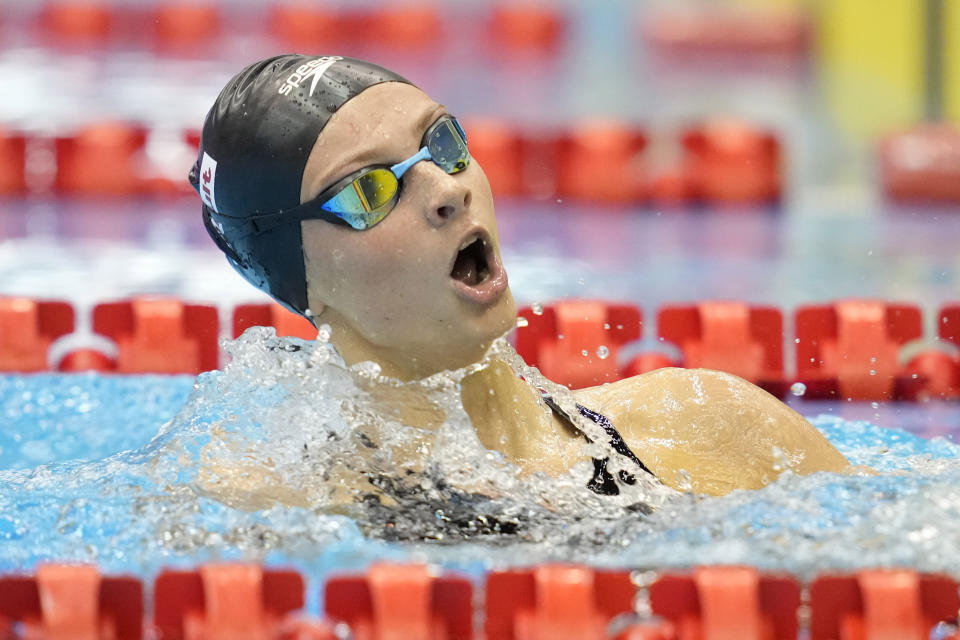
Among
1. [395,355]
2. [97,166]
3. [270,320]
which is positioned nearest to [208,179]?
[395,355]

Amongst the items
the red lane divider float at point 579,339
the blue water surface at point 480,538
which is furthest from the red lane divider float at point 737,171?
the blue water surface at point 480,538

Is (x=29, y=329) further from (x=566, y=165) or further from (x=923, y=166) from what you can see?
(x=923, y=166)

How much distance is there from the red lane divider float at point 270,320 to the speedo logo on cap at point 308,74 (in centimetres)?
133

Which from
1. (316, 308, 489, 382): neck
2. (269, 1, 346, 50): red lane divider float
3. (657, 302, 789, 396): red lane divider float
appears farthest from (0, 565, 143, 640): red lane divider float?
(269, 1, 346, 50): red lane divider float

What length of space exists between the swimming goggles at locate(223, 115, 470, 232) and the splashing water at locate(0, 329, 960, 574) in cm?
20

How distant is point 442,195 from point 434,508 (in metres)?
0.43

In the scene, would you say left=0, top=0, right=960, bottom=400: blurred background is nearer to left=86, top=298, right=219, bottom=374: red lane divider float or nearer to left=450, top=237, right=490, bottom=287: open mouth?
left=86, top=298, right=219, bottom=374: red lane divider float

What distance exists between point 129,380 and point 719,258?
1911 millimetres

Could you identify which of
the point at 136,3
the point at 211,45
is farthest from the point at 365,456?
the point at 136,3

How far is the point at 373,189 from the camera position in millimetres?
1852

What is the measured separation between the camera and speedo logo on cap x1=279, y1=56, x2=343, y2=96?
74.9 inches

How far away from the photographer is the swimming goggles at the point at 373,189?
6.07ft

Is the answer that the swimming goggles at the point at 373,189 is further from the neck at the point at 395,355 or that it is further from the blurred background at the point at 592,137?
the blurred background at the point at 592,137

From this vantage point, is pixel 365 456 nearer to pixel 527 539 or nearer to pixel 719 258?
pixel 527 539
